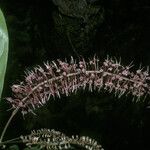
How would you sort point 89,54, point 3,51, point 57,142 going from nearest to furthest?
1. point 3,51
2. point 57,142
3. point 89,54

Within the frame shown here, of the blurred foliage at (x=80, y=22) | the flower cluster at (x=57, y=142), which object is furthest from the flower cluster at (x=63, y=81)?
the blurred foliage at (x=80, y=22)

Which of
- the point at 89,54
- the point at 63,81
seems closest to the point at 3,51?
the point at 63,81

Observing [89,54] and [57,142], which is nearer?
[57,142]

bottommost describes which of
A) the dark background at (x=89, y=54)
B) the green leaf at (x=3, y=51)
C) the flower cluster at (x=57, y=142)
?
the flower cluster at (x=57, y=142)

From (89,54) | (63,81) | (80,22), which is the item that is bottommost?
(63,81)

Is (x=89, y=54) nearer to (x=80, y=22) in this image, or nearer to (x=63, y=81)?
(x=80, y=22)

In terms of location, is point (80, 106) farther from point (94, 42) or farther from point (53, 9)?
point (53, 9)

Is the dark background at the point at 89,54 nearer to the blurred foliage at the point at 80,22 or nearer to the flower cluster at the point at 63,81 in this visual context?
the blurred foliage at the point at 80,22

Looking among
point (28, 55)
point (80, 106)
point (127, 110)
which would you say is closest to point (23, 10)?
point (28, 55)

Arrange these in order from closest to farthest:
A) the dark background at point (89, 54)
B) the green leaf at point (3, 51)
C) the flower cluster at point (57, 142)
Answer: the green leaf at point (3, 51)
the flower cluster at point (57, 142)
the dark background at point (89, 54)
